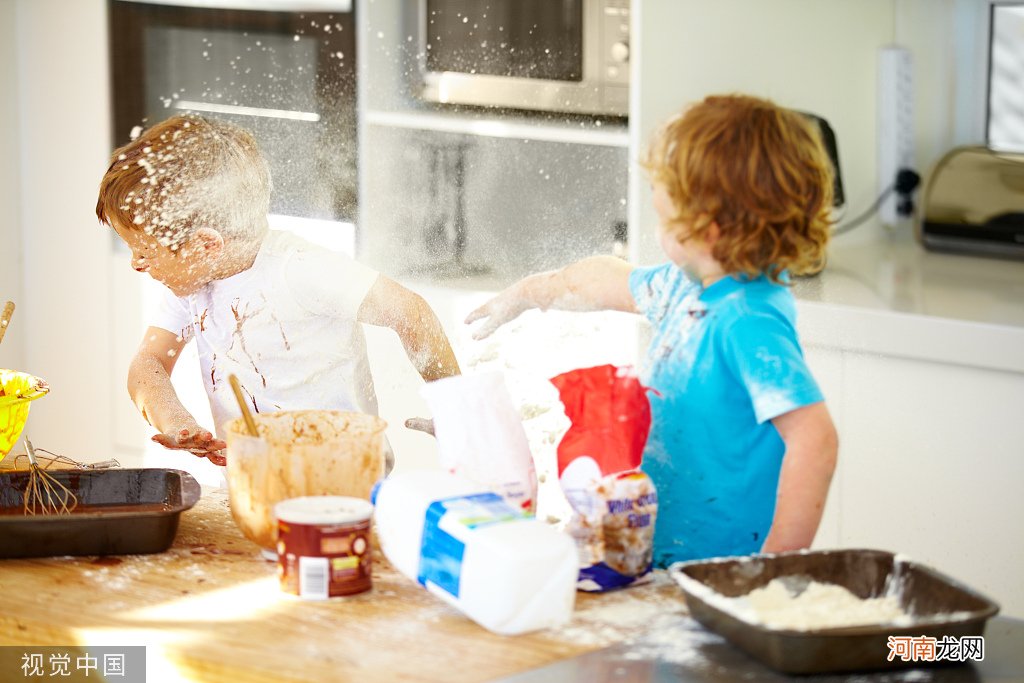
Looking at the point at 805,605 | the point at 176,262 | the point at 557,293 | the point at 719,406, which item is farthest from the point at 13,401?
the point at 805,605

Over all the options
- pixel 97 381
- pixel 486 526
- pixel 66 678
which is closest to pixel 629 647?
pixel 486 526

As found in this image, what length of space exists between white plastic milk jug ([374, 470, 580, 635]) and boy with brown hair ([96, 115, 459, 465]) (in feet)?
2.24

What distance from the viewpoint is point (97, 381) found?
2.95 meters

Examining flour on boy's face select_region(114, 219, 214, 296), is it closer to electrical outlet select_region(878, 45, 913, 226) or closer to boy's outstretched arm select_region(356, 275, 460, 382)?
boy's outstretched arm select_region(356, 275, 460, 382)

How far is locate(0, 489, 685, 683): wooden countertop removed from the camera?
106cm

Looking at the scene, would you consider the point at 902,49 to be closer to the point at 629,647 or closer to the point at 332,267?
the point at 332,267

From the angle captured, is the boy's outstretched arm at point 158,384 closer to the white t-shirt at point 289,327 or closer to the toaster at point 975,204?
the white t-shirt at point 289,327

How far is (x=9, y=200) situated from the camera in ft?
9.77

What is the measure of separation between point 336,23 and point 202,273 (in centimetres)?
75

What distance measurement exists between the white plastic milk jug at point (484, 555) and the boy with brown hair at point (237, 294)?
2.24 feet

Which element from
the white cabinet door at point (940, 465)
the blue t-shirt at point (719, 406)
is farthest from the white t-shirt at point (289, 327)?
the white cabinet door at point (940, 465)

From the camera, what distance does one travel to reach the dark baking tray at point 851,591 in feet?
3.31

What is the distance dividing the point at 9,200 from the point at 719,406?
2.20 meters

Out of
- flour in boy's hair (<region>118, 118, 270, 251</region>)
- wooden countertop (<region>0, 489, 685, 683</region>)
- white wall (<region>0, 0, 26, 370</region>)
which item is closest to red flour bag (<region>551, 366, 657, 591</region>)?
wooden countertop (<region>0, 489, 685, 683</region>)
